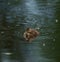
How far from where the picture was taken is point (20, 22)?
145 centimetres

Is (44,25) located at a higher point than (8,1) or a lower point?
lower

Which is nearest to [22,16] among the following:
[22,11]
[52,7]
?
[22,11]

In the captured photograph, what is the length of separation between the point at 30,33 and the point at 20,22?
0.25 ft

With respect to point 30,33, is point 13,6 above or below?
above

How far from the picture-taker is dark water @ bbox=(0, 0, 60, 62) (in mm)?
1440

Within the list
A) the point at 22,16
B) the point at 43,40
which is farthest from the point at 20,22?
the point at 43,40

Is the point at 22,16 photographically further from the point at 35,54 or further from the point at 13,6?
the point at 35,54

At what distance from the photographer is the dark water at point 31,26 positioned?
144cm

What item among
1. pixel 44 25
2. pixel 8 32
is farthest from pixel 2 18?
pixel 44 25

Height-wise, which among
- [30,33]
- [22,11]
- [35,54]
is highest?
[22,11]

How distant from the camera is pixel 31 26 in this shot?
1.45 m

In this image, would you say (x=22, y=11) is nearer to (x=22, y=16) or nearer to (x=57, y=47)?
(x=22, y=16)

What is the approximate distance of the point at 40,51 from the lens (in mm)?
1439

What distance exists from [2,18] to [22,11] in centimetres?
11
